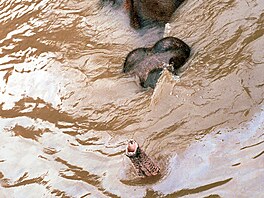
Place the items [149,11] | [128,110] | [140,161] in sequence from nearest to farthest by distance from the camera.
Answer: [140,161] → [128,110] → [149,11]

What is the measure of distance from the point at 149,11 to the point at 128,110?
1.67 meters

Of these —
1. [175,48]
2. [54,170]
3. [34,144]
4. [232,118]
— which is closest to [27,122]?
[34,144]

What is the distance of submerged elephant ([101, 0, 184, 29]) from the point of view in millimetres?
6367

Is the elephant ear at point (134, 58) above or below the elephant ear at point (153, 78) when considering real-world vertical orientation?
above

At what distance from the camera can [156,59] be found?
18.3ft

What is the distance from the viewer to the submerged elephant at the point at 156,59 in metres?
5.50

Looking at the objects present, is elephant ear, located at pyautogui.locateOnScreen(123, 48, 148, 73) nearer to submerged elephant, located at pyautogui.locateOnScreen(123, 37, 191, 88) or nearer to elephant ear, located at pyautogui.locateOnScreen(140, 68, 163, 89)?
submerged elephant, located at pyautogui.locateOnScreen(123, 37, 191, 88)

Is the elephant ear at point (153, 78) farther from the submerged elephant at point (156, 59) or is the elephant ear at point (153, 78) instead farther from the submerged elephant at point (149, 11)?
the submerged elephant at point (149, 11)

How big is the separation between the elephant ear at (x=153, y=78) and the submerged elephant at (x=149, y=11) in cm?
102

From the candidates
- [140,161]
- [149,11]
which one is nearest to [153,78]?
[149,11]

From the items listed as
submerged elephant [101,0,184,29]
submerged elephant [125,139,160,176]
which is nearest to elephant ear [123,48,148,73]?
submerged elephant [101,0,184,29]

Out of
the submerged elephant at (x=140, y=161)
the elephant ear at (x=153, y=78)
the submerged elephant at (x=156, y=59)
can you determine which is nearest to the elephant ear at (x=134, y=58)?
the submerged elephant at (x=156, y=59)

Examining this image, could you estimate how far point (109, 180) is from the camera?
4.71 m

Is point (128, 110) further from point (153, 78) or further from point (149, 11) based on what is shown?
point (149, 11)
